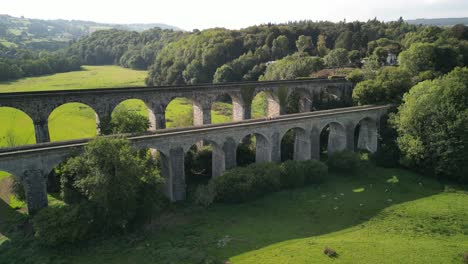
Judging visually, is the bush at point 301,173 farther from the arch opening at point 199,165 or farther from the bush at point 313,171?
the arch opening at point 199,165

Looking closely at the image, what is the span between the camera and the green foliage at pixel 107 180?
25.5 m

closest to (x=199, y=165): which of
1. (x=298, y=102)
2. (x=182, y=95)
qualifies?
(x=182, y=95)

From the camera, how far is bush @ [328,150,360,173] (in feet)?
128

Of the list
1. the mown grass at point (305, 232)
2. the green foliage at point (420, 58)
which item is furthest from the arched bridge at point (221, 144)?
the green foliage at point (420, 58)

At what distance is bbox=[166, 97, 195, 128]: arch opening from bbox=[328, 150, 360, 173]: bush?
773 inches

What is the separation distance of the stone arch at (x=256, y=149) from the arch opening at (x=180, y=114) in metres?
9.77

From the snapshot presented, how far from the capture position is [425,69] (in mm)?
58781

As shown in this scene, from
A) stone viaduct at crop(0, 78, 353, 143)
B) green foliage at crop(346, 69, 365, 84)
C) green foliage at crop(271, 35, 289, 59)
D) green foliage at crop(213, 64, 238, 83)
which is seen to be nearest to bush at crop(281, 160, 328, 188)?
stone viaduct at crop(0, 78, 353, 143)

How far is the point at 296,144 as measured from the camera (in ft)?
138

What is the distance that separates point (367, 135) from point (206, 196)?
87.3 ft

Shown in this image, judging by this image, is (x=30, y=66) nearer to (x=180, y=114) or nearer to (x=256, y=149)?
(x=180, y=114)

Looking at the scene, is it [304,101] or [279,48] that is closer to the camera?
[304,101]

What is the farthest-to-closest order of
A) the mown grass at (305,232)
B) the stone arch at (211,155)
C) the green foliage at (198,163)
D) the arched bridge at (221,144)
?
the green foliage at (198,163) < the stone arch at (211,155) < the arched bridge at (221,144) < the mown grass at (305,232)

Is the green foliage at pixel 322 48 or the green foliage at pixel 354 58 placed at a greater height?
the green foliage at pixel 322 48
